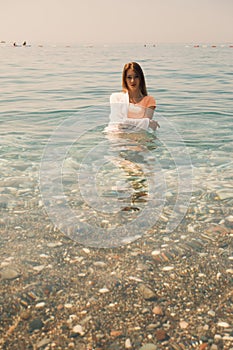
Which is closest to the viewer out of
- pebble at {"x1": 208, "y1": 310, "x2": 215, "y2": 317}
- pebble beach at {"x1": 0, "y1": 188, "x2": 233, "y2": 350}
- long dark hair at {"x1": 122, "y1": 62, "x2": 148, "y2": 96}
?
pebble beach at {"x1": 0, "y1": 188, "x2": 233, "y2": 350}

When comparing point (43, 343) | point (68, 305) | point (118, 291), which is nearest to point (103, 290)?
point (118, 291)

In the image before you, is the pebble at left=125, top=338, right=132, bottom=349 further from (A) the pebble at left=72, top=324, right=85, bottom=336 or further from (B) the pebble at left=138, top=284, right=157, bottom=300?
(B) the pebble at left=138, top=284, right=157, bottom=300

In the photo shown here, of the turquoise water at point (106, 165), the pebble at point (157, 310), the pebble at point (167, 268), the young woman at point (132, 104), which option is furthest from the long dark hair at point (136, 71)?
the pebble at point (157, 310)

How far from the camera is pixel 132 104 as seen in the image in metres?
9.60

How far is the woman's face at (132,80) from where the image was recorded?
932 cm

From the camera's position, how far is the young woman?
950cm

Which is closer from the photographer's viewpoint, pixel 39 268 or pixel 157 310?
pixel 157 310

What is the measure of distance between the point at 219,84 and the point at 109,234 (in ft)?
62.2

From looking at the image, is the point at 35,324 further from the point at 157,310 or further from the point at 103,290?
the point at 157,310

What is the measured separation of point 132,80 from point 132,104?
0.57 meters

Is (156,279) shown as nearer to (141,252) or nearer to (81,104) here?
(141,252)

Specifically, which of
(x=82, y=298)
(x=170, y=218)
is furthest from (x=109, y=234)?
(x=82, y=298)

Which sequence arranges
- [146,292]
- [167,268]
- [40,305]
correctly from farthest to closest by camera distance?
[167,268] → [146,292] → [40,305]

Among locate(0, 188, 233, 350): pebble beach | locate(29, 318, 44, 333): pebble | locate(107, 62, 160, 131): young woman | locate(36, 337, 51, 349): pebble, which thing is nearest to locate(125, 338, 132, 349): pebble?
locate(0, 188, 233, 350): pebble beach
